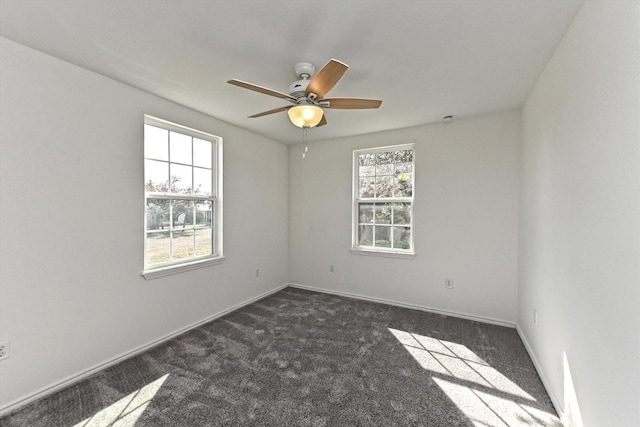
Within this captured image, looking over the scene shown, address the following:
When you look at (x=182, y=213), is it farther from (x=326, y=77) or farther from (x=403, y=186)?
(x=403, y=186)

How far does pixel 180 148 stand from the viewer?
2.96 m

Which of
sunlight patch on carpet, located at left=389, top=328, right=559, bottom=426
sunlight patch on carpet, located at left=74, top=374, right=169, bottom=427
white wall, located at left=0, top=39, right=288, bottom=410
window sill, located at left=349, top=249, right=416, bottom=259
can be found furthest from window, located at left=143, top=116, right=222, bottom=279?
sunlight patch on carpet, located at left=389, top=328, right=559, bottom=426

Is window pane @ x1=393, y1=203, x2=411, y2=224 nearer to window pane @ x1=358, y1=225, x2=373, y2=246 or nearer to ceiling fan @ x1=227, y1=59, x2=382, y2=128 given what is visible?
window pane @ x1=358, y1=225, x2=373, y2=246

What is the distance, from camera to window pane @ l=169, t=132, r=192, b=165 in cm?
288

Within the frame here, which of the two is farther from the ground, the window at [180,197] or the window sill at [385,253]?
the window at [180,197]

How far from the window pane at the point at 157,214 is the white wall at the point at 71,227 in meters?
0.13

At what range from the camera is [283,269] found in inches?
177

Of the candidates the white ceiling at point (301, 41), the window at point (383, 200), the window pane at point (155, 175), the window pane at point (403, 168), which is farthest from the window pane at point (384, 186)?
the window pane at point (155, 175)

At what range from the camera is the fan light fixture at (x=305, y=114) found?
1.90 meters

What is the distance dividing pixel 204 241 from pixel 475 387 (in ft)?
9.94

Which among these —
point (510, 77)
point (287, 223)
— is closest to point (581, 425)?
point (510, 77)

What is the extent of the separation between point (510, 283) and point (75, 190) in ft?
14.3

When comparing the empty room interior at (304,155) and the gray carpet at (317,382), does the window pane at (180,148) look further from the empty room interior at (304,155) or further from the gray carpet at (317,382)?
the gray carpet at (317,382)

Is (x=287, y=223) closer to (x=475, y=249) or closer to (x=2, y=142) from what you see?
(x=475, y=249)
